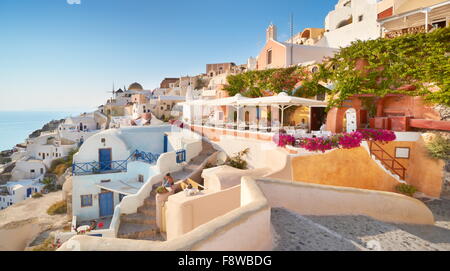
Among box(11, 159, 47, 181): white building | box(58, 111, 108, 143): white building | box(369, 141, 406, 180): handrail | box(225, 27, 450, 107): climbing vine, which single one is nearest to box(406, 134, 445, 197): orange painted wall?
box(369, 141, 406, 180): handrail

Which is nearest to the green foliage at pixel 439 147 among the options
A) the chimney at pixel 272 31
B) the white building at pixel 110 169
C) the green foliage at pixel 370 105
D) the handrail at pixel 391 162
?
the handrail at pixel 391 162

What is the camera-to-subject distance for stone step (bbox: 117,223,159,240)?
10812mm

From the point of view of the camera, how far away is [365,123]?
48.9 feet

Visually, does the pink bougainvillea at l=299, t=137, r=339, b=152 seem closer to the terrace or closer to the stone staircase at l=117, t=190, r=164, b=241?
the terrace

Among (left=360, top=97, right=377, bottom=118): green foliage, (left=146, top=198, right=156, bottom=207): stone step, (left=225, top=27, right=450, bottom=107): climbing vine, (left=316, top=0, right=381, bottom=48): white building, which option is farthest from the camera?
(left=316, top=0, right=381, bottom=48): white building

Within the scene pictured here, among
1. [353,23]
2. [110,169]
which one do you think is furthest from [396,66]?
[110,169]

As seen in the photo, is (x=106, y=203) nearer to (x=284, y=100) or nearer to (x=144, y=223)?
(x=144, y=223)

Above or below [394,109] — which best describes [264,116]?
below

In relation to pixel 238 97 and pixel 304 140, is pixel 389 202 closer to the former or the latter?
pixel 304 140

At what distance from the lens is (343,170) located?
11078 mm

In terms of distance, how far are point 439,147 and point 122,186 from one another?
17.3 m

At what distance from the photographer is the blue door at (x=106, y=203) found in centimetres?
1638
